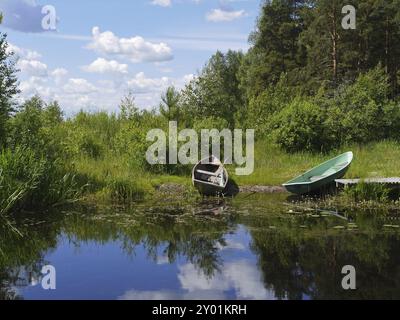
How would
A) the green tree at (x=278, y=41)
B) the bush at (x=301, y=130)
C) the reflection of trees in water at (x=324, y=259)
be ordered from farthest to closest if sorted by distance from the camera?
the green tree at (x=278, y=41), the bush at (x=301, y=130), the reflection of trees in water at (x=324, y=259)

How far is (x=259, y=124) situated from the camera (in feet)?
65.9

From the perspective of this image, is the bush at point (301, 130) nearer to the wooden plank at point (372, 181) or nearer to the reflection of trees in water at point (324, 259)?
the wooden plank at point (372, 181)

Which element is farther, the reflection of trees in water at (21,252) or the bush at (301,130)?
the bush at (301,130)

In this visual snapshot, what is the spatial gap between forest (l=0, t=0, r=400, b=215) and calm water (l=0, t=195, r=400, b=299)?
1.47m

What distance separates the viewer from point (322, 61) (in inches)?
1062

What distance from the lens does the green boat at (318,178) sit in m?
12.9

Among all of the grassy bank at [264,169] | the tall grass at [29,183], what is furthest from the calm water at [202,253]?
the grassy bank at [264,169]

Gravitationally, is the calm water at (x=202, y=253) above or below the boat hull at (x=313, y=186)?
below

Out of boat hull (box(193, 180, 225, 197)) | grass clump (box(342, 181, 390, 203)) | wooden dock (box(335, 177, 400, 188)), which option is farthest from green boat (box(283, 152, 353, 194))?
boat hull (box(193, 180, 225, 197))

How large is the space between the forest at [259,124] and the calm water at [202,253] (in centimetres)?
147

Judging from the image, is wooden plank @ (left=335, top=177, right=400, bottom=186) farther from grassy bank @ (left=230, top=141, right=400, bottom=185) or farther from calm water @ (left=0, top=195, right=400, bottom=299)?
calm water @ (left=0, top=195, right=400, bottom=299)

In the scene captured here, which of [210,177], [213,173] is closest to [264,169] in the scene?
[213,173]

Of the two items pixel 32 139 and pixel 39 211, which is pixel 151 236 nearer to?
pixel 39 211
